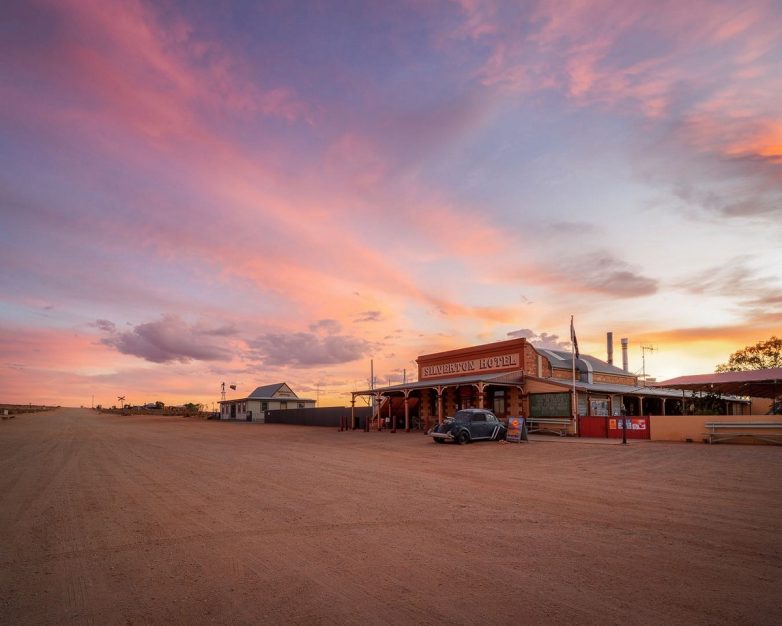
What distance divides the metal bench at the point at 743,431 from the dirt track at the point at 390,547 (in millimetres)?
12420

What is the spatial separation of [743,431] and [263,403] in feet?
222

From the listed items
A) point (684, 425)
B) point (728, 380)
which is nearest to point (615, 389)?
point (728, 380)

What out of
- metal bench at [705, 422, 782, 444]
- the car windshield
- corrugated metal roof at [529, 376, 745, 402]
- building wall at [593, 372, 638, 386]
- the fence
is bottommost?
the fence

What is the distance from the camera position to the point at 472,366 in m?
43.1

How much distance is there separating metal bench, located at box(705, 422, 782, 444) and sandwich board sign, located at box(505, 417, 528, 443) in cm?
927

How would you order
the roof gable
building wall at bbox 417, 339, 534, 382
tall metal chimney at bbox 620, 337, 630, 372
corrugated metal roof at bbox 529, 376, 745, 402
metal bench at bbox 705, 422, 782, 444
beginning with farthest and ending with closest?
the roof gable < tall metal chimney at bbox 620, 337, 630, 372 < building wall at bbox 417, 339, 534, 382 < corrugated metal roof at bbox 529, 376, 745, 402 < metal bench at bbox 705, 422, 782, 444

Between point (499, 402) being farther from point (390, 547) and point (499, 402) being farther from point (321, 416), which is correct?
point (390, 547)

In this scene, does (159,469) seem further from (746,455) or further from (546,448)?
(746,455)

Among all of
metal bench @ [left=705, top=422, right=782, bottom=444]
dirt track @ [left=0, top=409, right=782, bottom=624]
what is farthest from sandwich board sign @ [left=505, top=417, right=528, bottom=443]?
dirt track @ [left=0, top=409, right=782, bottom=624]

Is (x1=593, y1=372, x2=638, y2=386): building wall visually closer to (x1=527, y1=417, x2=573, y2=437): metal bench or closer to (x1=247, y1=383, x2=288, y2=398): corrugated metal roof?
(x1=527, y1=417, x2=573, y2=437): metal bench

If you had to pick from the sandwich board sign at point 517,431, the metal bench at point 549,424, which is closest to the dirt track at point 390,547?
the sandwich board sign at point 517,431

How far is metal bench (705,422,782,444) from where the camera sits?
82.6 feet

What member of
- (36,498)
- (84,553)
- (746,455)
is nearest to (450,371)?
(746,455)

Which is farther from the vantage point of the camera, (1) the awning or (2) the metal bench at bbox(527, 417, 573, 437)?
(2) the metal bench at bbox(527, 417, 573, 437)
